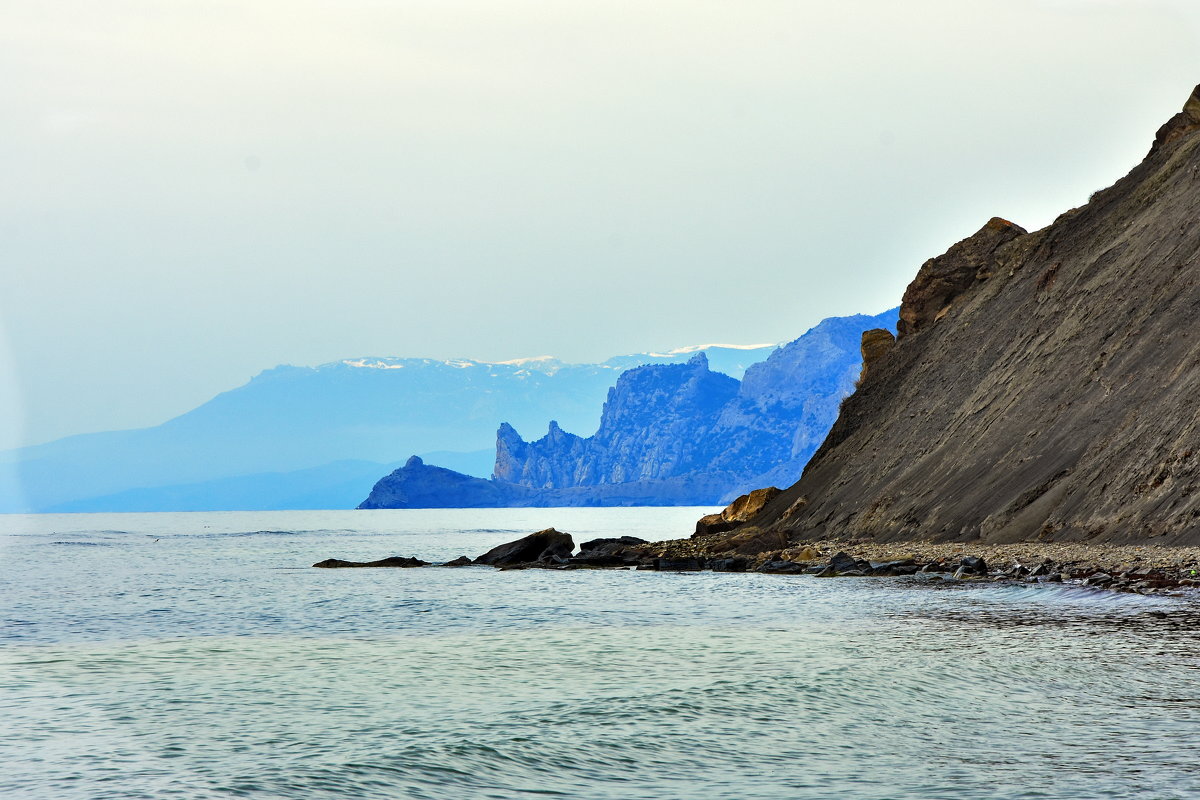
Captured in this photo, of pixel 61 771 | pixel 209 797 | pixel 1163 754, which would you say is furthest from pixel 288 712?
pixel 1163 754

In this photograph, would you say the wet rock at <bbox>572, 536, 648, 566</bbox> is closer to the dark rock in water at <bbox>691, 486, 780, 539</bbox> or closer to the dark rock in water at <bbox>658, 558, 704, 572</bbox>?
the dark rock in water at <bbox>691, 486, 780, 539</bbox>

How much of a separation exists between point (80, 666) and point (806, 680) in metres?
17.7

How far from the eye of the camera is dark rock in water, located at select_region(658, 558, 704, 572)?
208ft

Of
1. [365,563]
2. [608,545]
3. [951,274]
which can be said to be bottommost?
[365,563]

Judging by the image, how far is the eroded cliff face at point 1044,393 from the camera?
1811 inches

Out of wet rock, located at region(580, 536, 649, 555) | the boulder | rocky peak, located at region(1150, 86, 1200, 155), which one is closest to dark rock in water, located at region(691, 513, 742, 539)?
wet rock, located at region(580, 536, 649, 555)

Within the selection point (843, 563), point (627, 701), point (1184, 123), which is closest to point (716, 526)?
point (843, 563)

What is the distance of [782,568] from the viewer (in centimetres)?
5600

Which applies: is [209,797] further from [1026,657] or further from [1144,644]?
[1144,644]

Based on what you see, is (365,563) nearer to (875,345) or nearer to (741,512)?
(741,512)

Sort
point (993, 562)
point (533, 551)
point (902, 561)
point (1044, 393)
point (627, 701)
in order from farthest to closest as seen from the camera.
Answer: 1. point (533, 551)
2. point (1044, 393)
3. point (902, 561)
4. point (993, 562)
5. point (627, 701)

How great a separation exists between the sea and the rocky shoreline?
201cm

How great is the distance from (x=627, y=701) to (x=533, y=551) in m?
57.6

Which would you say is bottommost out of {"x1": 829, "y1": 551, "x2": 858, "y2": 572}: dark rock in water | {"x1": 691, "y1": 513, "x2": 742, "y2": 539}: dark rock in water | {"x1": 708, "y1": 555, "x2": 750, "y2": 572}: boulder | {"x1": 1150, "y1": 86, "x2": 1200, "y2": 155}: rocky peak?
{"x1": 708, "y1": 555, "x2": 750, "y2": 572}: boulder
